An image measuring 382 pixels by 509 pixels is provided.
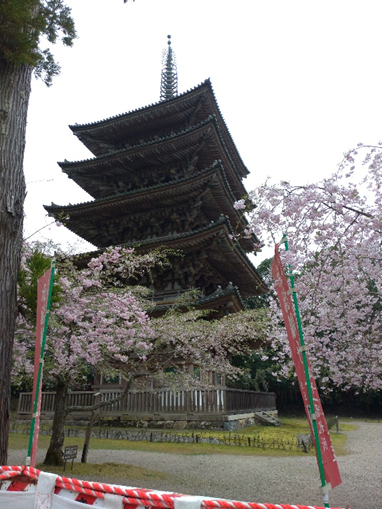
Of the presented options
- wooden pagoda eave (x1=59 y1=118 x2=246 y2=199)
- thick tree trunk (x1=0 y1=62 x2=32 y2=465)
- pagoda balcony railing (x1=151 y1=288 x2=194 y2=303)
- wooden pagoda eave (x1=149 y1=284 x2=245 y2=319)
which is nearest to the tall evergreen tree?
thick tree trunk (x1=0 y1=62 x2=32 y2=465)

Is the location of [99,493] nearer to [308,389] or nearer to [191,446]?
[308,389]

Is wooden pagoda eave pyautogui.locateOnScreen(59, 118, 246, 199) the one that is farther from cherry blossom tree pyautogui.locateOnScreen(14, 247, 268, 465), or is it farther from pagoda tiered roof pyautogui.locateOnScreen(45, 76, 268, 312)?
cherry blossom tree pyautogui.locateOnScreen(14, 247, 268, 465)

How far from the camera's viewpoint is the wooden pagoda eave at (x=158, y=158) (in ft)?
50.2

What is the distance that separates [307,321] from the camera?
25.8ft

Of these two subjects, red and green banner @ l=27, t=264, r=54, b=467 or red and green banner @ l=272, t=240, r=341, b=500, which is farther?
red and green banner @ l=27, t=264, r=54, b=467

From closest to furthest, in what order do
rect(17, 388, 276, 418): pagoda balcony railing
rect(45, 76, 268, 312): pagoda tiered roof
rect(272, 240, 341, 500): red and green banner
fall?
rect(272, 240, 341, 500): red and green banner, rect(17, 388, 276, 418): pagoda balcony railing, rect(45, 76, 268, 312): pagoda tiered roof

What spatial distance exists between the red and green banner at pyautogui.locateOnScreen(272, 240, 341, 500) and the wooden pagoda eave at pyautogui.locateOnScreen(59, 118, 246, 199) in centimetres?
1209

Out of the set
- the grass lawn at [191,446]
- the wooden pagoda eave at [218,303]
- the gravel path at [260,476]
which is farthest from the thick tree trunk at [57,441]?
the wooden pagoda eave at [218,303]

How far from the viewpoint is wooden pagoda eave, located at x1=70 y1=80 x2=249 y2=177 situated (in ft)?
53.8

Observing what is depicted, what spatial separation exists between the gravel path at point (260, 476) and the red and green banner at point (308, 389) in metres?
3.21

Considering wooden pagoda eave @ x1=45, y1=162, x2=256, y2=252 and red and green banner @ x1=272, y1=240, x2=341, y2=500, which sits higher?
wooden pagoda eave @ x1=45, y1=162, x2=256, y2=252

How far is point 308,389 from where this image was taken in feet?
10.8

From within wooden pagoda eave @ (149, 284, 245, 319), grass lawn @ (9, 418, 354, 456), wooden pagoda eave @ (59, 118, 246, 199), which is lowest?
grass lawn @ (9, 418, 354, 456)

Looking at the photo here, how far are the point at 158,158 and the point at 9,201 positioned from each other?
12.1 metres
